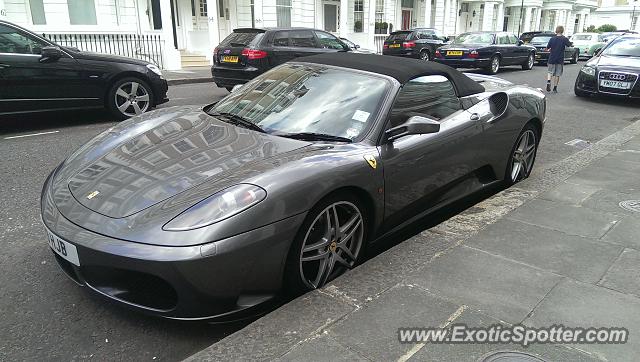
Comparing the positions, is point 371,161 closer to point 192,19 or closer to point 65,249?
point 65,249

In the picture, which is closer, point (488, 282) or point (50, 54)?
point (488, 282)

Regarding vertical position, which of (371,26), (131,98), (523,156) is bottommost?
(523,156)

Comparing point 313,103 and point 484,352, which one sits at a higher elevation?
point 313,103

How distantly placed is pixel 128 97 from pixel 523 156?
6.06 meters

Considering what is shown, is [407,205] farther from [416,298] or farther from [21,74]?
[21,74]

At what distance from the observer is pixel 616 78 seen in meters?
11.3

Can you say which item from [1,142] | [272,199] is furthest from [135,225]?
[1,142]

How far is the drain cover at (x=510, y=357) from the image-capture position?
225 cm

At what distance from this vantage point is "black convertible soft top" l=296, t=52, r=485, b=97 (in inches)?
148

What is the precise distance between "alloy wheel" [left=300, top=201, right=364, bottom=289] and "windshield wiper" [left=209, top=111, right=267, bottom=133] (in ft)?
2.73

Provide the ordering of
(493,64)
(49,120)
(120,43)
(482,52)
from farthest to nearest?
(493,64), (482,52), (120,43), (49,120)

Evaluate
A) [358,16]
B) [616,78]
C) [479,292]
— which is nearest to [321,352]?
[479,292]

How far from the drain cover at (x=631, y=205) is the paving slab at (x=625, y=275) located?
1.05 meters

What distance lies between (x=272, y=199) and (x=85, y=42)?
595 inches
